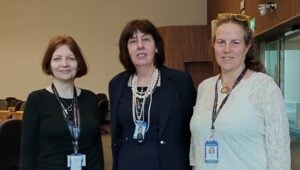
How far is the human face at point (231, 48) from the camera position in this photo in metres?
1.96

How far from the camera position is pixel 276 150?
5.91 feet

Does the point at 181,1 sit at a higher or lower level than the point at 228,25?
higher

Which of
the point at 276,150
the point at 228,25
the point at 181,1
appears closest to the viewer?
the point at 276,150

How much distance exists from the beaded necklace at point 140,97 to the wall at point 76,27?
9134 millimetres

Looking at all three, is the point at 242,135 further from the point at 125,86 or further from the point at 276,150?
the point at 125,86

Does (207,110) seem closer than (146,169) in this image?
Yes

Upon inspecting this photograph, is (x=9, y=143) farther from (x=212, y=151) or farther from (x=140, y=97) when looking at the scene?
(x=212, y=151)

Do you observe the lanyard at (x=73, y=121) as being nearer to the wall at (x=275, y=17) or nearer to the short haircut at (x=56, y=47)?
the short haircut at (x=56, y=47)

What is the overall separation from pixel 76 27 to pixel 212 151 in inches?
396

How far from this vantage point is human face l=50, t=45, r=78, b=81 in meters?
2.29

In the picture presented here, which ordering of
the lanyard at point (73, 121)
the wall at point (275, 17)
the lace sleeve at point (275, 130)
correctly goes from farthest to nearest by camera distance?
the wall at point (275, 17) < the lanyard at point (73, 121) < the lace sleeve at point (275, 130)

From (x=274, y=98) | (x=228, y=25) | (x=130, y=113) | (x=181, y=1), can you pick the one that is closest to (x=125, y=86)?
(x=130, y=113)

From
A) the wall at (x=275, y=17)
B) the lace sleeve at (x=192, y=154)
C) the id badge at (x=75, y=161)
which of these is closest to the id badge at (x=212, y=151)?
the lace sleeve at (x=192, y=154)

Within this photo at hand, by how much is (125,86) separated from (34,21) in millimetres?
9922
